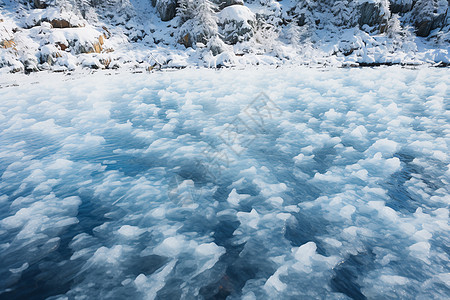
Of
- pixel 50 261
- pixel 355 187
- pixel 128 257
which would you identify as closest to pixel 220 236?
pixel 128 257

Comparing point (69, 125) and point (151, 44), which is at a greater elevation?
point (151, 44)

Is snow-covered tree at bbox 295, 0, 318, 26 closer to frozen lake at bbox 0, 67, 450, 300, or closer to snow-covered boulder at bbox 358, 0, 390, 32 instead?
snow-covered boulder at bbox 358, 0, 390, 32

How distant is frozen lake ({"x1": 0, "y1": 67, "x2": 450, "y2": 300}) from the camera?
8.63 ft

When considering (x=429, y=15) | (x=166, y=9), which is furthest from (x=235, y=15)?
(x=429, y=15)

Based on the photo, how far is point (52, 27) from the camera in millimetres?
18891

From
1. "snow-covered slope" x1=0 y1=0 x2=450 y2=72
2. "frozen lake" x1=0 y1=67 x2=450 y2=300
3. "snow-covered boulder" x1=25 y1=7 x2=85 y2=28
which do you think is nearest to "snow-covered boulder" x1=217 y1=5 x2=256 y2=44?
"snow-covered slope" x1=0 y1=0 x2=450 y2=72

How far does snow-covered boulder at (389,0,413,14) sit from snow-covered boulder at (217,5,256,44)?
698 inches

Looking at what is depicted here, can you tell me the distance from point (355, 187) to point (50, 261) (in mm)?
5080

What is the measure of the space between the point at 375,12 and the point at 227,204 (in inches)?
1244

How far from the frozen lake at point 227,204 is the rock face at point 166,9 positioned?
2319cm

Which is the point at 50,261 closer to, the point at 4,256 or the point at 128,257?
the point at 4,256

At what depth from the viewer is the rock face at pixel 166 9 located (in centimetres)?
2554

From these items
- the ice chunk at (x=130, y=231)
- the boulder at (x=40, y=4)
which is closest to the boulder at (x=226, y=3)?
the boulder at (x=40, y=4)

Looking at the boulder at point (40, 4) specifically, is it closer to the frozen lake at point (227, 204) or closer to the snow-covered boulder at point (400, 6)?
the frozen lake at point (227, 204)
